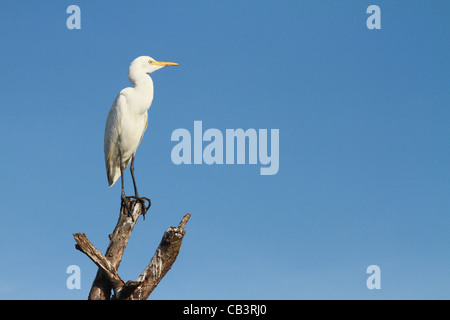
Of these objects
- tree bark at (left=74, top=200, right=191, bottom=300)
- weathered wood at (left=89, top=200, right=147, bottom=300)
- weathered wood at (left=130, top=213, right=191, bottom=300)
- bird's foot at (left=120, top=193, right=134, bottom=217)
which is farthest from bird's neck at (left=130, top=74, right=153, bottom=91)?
weathered wood at (left=130, top=213, right=191, bottom=300)

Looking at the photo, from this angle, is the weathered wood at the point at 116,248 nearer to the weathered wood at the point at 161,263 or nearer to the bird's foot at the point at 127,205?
the bird's foot at the point at 127,205

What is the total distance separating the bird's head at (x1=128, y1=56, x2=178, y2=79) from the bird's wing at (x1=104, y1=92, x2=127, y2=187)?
599 mm

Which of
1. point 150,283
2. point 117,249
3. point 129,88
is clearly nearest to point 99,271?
point 117,249

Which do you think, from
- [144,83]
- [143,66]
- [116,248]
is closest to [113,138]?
[144,83]

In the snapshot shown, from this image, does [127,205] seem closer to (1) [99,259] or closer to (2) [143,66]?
(1) [99,259]

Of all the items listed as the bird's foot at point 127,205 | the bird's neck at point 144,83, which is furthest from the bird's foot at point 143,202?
the bird's neck at point 144,83

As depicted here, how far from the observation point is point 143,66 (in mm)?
11844

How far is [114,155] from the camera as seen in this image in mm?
12219

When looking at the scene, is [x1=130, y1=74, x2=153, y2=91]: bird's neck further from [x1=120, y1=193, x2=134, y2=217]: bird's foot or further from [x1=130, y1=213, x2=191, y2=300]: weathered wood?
[x1=130, y1=213, x2=191, y2=300]: weathered wood

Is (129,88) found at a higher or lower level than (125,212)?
higher

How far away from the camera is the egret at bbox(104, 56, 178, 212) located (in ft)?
38.7

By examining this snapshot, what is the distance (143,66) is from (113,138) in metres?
1.82
